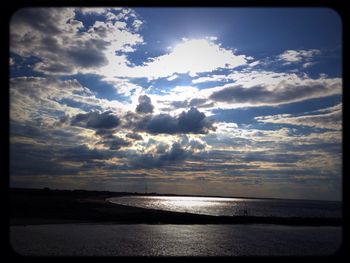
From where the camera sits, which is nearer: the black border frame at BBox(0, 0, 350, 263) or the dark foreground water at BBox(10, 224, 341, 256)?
the black border frame at BBox(0, 0, 350, 263)

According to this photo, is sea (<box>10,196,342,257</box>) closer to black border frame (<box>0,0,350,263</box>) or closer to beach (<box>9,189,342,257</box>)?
beach (<box>9,189,342,257</box>)

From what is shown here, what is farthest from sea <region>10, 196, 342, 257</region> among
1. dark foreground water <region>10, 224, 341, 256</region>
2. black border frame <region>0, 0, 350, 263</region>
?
black border frame <region>0, 0, 350, 263</region>

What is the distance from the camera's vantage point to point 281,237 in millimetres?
27797

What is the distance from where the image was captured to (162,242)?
23.7 meters

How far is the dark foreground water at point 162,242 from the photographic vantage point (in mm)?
19344

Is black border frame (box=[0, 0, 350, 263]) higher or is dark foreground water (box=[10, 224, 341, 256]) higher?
black border frame (box=[0, 0, 350, 263])

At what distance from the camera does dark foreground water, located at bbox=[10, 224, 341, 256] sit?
63.5ft
